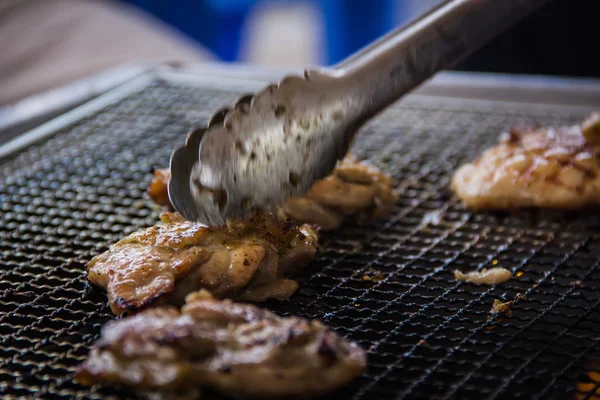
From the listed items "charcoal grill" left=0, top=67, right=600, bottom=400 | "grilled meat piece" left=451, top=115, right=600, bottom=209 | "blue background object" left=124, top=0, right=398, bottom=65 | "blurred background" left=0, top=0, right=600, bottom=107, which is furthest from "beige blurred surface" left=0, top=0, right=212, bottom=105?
"grilled meat piece" left=451, top=115, right=600, bottom=209

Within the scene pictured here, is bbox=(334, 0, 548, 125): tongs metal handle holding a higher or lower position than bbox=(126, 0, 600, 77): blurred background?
higher

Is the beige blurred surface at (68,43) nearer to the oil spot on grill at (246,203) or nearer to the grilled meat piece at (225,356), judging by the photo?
the oil spot on grill at (246,203)

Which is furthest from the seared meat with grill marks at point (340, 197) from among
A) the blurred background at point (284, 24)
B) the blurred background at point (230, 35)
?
the blurred background at point (284, 24)

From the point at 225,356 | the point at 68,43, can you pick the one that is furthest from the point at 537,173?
the point at 68,43

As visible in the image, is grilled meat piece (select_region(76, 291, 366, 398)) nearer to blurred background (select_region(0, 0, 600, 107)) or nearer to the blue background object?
blurred background (select_region(0, 0, 600, 107))

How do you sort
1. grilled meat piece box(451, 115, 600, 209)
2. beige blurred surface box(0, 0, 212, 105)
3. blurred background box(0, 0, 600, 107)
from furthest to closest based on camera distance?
beige blurred surface box(0, 0, 212, 105) → blurred background box(0, 0, 600, 107) → grilled meat piece box(451, 115, 600, 209)
